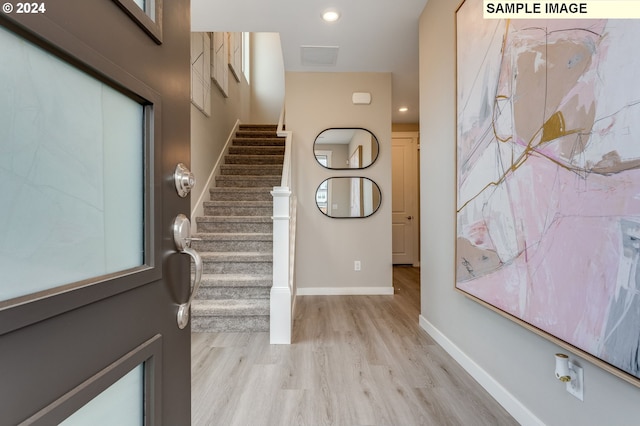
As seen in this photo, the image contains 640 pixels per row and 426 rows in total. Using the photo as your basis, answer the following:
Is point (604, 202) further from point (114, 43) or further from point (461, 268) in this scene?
point (114, 43)

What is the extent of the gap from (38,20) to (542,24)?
158 cm

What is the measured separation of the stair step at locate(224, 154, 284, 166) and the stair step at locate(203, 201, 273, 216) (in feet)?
3.44

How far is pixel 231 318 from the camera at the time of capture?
8.17ft

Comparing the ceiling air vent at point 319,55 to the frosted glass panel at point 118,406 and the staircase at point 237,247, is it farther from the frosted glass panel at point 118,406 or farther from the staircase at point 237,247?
the frosted glass panel at point 118,406

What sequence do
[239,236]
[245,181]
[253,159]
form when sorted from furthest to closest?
[253,159] → [245,181] → [239,236]

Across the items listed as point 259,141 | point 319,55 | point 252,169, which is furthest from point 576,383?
point 259,141

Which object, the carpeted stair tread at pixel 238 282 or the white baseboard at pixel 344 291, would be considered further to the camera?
the white baseboard at pixel 344 291

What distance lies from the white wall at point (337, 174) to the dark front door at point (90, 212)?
9.84 feet

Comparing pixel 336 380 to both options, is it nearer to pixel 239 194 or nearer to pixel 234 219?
pixel 234 219

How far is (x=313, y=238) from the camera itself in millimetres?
3646

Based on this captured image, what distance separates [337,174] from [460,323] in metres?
2.23

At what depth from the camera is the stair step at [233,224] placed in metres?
3.27

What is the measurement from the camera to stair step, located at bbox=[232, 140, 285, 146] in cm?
476

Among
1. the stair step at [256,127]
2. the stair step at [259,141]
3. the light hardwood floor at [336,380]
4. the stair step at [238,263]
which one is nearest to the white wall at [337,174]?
the stair step at [238,263]
